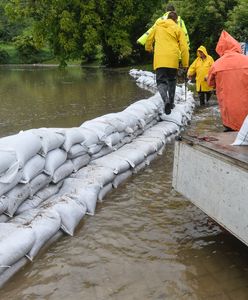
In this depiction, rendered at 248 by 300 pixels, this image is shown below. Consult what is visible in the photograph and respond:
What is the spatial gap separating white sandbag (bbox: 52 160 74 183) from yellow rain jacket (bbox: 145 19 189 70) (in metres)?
3.04

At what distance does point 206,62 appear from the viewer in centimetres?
936

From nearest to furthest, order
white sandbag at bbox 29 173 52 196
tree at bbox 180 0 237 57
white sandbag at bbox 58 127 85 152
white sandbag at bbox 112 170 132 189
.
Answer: white sandbag at bbox 29 173 52 196
white sandbag at bbox 58 127 85 152
white sandbag at bbox 112 170 132 189
tree at bbox 180 0 237 57

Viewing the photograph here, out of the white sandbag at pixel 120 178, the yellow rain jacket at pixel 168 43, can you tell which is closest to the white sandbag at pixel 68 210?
the white sandbag at pixel 120 178

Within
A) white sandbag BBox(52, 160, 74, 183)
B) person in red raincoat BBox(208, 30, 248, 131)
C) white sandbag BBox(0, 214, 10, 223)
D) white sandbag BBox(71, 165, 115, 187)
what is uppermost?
person in red raincoat BBox(208, 30, 248, 131)

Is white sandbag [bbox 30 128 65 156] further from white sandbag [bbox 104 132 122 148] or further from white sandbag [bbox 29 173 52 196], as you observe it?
white sandbag [bbox 104 132 122 148]

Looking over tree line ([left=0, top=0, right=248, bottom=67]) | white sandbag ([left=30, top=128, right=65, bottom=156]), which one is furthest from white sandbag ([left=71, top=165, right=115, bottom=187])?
tree line ([left=0, top=0, right=248, bottom=67])

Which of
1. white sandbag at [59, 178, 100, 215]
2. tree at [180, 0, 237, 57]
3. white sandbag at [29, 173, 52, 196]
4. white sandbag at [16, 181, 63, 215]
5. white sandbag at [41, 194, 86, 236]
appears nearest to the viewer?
white sandbag at [41, 194, 86, 236]

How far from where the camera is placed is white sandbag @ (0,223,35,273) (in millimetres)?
2703

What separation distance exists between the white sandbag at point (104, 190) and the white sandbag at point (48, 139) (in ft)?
1.90

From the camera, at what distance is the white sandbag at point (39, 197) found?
3470 millimetres

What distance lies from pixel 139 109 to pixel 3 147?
307cm

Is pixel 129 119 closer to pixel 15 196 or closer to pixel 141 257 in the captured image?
pixel 15 196

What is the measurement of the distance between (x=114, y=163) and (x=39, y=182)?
3.59 ft

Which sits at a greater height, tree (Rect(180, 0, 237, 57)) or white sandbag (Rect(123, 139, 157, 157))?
tree (Rect(180, 0, 237, 57))
